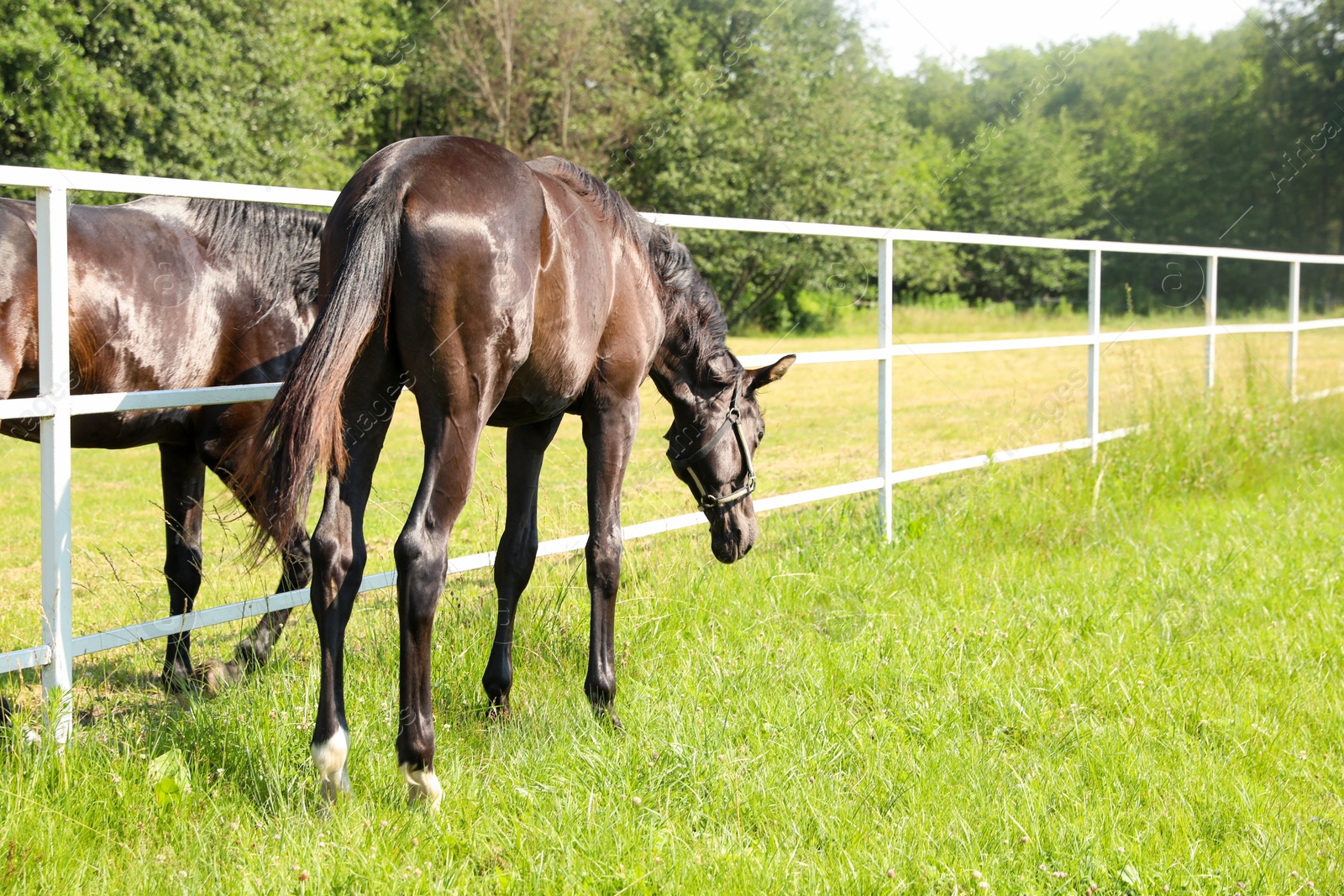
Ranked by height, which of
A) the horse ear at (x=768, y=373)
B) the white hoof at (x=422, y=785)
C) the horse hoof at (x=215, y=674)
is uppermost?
the horse ear at (x=768, y=373)

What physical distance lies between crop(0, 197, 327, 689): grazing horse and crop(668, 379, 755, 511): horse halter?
142 cm

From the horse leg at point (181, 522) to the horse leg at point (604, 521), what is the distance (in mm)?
1439

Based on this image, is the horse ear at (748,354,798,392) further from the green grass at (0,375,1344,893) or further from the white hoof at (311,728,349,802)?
the white hoof at (311,728,349,802)

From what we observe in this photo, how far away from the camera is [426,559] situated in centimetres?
229

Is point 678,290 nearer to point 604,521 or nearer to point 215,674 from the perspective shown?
point 604,521

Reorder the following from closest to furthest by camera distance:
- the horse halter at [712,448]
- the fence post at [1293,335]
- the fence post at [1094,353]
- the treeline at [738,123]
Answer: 1. the horse halter at [712,448]
2. the fence post at [1094,353]
3. the fence post at [1293,335]
4. the treeline at [738,123]

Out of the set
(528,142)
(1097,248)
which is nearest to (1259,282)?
(528,142)

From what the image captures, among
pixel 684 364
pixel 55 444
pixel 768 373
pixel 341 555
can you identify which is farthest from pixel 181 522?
pixel 768 373

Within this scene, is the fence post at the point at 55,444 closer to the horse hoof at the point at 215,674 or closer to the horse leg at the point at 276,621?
the horse hoof at the point at 215,674

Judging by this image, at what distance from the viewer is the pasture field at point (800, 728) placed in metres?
2.13

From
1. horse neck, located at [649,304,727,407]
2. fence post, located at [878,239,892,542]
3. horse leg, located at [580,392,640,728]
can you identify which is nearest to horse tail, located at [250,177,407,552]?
horse leg, located at [580,392,640,728]

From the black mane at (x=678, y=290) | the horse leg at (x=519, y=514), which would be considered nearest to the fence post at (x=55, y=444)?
the horse leg at (x=519, y=514)

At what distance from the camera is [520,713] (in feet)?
Result: 9.55

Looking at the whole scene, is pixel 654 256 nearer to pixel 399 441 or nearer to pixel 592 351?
pixel 592 351
